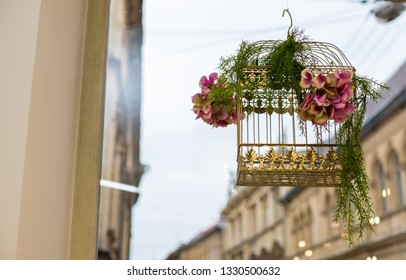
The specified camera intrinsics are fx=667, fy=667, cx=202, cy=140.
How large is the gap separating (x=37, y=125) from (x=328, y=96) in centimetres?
90

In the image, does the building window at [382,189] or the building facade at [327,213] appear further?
the building window at [382,189]

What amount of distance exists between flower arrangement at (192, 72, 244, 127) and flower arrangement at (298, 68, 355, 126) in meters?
0.26

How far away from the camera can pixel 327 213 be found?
323cm

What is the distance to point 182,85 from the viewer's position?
9.12 ft

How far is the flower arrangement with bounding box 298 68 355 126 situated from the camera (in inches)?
72.3

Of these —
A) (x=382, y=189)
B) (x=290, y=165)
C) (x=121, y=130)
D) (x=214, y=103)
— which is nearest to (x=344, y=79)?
(x=290, y=165)

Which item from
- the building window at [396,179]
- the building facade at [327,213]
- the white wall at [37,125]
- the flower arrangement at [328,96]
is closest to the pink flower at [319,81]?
the flower arrangement at [328,96]

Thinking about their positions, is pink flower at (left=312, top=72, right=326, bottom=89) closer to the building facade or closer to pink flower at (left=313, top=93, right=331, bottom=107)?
pink flower at (left=313, top=93, right=331, bottom=107)

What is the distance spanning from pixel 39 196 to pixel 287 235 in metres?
1.63

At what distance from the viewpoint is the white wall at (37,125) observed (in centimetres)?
198

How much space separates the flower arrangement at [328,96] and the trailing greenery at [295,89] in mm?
109

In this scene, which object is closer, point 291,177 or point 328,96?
point 328,96

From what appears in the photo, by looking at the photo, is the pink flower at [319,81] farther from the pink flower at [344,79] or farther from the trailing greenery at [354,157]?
the trailing greenery at [354,157]

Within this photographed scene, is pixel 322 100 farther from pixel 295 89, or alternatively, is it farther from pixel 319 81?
pixel 295 89
